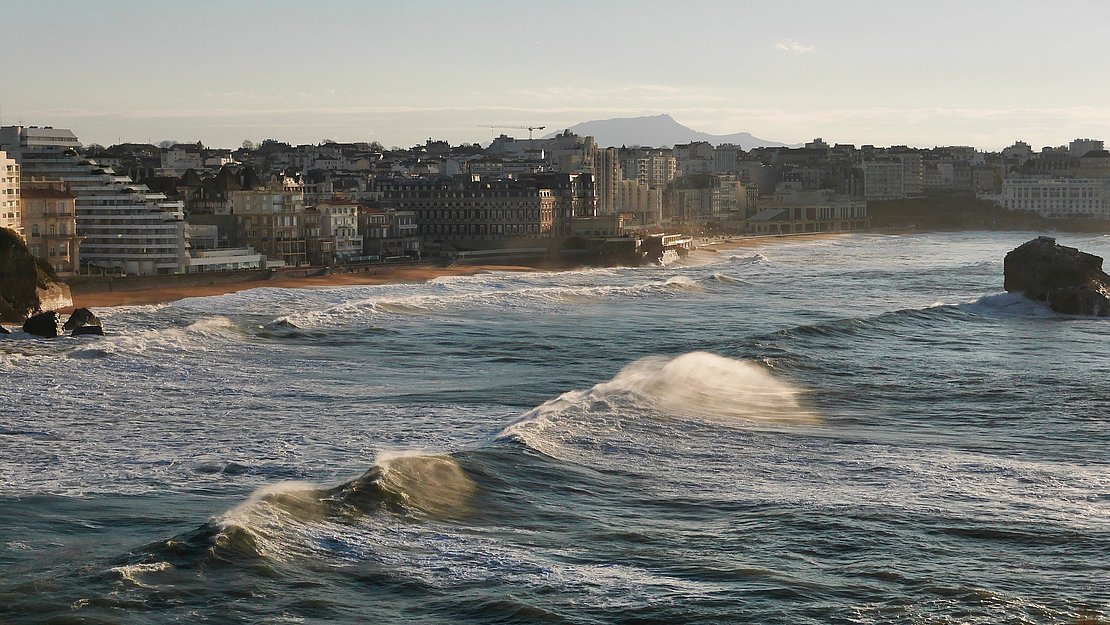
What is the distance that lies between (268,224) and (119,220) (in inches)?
416

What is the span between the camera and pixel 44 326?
35656 millimetres

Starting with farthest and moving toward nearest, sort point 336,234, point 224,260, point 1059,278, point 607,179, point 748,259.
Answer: point 607,179
point 748,259
point 336,234
point 224,260
point 1059,278

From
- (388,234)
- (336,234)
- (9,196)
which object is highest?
(9,196)

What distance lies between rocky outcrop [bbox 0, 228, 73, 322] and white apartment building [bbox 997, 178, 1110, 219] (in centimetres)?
12574

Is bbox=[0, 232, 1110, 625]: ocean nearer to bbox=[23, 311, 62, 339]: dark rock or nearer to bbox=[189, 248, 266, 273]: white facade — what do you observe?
bbox=[23, 311, 62, 339]: dark rock

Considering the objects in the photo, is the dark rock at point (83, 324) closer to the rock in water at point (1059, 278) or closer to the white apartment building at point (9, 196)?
the white apartment building at point (9, 196)

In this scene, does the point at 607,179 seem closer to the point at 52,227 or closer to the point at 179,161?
the point at 179,161

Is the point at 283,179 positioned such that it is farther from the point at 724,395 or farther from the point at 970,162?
the point at 970,162

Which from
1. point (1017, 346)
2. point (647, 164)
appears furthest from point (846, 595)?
point (647, 164)

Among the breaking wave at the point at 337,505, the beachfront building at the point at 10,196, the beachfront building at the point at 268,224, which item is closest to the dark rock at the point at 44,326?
the beachfront building at the point at 10,196

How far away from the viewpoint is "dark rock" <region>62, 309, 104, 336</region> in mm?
35675

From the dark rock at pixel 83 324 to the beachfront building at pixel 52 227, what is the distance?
16.7 m

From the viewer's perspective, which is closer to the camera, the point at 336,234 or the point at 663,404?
the point at 663,404

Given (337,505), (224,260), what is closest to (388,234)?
(224,260)
